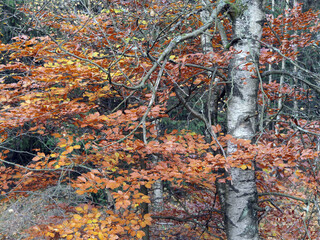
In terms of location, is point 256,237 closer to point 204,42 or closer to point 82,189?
point 82,189

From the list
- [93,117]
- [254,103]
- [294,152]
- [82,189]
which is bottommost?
[82,189]

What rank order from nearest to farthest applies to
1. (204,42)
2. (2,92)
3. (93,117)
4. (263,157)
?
(263,157) → (93,117) → (2,92) → (204,42)

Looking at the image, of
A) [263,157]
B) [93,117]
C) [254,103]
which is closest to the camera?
[263,157]

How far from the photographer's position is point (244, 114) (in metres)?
2.69

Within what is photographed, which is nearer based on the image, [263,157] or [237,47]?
[263,157]

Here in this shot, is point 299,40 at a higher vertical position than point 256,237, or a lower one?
higher

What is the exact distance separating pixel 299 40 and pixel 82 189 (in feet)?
13.5

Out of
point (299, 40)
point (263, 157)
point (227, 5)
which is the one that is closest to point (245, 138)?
point (263, 157)

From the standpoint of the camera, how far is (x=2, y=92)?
315 centimetres

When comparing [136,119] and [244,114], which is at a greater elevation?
[244,114]

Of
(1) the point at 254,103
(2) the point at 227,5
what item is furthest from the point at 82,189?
(2) the point at 227,5

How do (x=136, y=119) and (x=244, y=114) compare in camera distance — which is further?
(x=136, y=119)

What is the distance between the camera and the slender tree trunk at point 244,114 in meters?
2.60

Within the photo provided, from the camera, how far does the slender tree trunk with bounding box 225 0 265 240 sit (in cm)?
260
